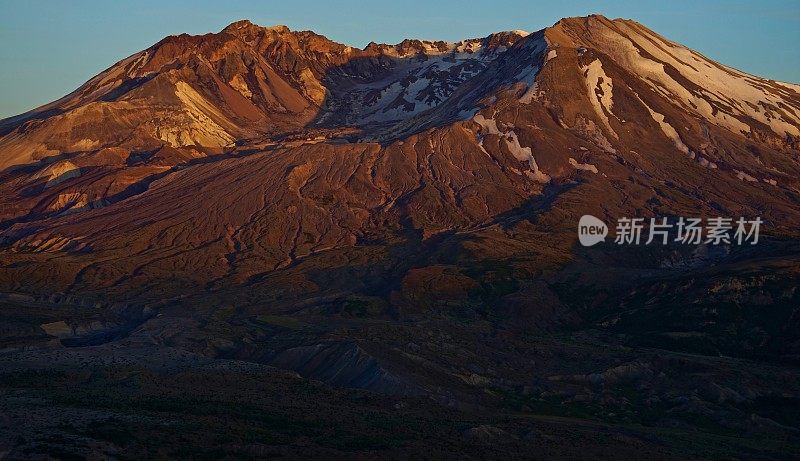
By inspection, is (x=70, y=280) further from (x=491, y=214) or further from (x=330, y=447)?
(x=330, y=447)

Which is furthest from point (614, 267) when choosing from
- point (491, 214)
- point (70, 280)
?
point (70, 280)

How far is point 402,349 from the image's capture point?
110m

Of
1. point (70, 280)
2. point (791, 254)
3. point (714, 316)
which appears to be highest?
point (791, 254)

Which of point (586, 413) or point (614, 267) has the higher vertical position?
point (614, 267)

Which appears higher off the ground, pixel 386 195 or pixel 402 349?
pixel 386 195

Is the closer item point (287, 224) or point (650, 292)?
point (650, 292)

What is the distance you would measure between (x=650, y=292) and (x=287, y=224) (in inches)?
2652

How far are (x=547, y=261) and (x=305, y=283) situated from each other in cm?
3349

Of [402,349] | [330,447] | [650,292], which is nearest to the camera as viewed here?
[330,447]

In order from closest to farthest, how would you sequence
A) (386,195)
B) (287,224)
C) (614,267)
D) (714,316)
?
(714,316) < (614,267) < (287,224) < (386,195)

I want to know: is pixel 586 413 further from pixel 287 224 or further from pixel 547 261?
pixel 287 224

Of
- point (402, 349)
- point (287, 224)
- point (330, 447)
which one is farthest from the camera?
point (287, 224)

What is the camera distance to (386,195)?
643 feet

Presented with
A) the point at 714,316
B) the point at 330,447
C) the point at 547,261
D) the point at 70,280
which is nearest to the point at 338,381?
the point at 330,447
